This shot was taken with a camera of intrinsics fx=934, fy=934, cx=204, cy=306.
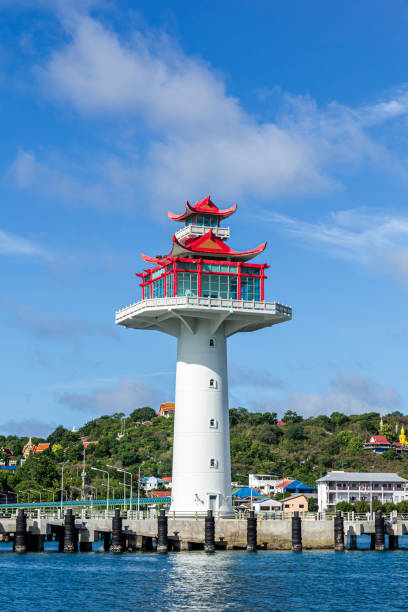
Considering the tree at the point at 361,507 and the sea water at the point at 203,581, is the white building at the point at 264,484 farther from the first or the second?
the sea water at the point at 203,581

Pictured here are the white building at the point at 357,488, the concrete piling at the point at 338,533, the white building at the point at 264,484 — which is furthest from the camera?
the white building at the point at 264,484

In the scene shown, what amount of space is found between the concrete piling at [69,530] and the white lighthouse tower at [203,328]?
26.0ft

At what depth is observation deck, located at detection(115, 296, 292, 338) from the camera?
69500 millimetres

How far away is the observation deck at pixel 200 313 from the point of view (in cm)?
6950

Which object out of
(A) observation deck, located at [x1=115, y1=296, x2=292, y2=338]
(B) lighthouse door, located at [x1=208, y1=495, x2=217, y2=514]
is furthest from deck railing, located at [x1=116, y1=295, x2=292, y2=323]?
(B) lighthouse door, located at [x1=208, y1=495, x2=217, y2=514]

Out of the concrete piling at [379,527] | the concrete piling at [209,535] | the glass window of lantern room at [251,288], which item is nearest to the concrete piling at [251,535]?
the concrete piling at [209,535]

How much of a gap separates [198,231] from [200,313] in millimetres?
8115

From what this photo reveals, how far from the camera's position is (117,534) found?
220 feet

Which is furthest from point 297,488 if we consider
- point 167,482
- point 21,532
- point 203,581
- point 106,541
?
point 203,581

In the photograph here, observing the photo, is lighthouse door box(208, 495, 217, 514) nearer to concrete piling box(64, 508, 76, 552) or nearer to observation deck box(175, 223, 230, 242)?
concrete piling box(64, 508, 76, 552)

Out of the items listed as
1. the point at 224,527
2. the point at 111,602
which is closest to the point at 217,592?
the point at 111,602

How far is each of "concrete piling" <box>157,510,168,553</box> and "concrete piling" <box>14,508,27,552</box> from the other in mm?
9578

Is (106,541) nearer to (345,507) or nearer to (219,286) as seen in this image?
(219,286)

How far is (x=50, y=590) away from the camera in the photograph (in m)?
52.8
